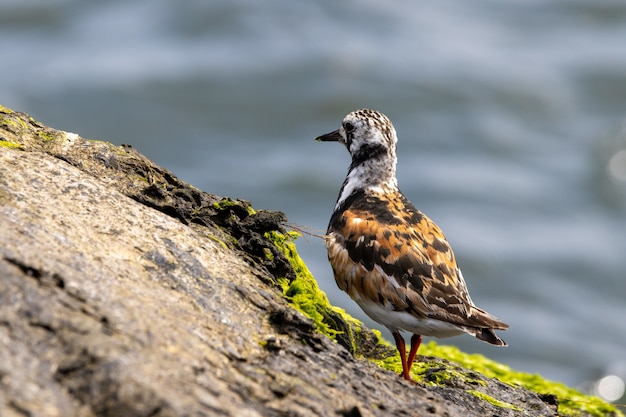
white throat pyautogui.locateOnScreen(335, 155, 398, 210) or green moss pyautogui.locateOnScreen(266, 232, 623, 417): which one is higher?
white throat pyautogui.locateOnScreen(335, 155, 398, 210)

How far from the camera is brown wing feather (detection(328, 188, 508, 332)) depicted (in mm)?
5609

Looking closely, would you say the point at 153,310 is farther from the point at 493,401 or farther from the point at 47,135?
the point at 493,401

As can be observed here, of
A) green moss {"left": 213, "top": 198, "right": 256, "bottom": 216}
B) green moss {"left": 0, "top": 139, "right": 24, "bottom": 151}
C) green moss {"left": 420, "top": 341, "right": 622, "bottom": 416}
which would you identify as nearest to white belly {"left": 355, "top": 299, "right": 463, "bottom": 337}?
green moss {"left": 213, "top": 198, "right": 256, "bottom": 216}

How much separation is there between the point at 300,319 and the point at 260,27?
16.6 metres

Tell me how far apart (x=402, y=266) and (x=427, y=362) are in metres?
0.91

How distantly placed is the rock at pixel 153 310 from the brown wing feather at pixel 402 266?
455mm

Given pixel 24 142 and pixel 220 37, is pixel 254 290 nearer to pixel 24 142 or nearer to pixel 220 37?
pixel 24 142

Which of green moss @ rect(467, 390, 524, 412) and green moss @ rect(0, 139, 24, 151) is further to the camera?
green moss @ rect(467, 390, 524, 412)

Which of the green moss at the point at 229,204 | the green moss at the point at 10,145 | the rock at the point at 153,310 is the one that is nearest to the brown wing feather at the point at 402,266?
the rock at the point at 153,310

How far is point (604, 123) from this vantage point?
1855 centimetres

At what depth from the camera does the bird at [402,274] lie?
5.61 m

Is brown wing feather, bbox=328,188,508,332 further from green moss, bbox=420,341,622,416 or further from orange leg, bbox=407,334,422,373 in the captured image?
green moss, bbox=420,341,622,416

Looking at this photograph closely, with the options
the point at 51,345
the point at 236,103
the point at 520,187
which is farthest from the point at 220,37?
the point at 51,345

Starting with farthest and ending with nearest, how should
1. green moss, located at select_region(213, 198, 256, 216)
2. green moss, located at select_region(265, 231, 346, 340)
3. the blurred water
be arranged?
the blurred water → green moss, located at select_region(213, 198, 256, 216) → green moss, located at select_region(265, 231, 346, 340)
